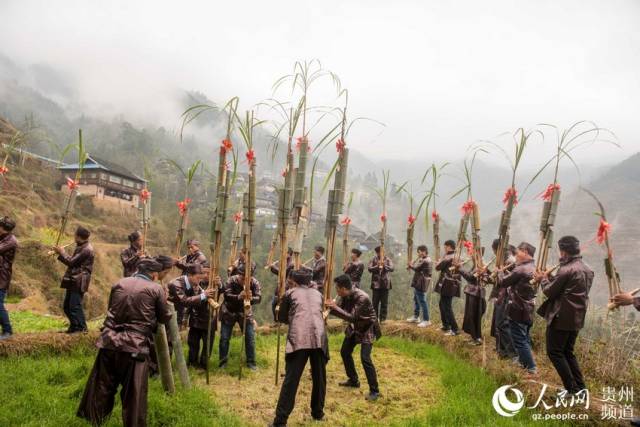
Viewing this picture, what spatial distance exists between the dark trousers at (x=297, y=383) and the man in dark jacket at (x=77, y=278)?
15.2ft

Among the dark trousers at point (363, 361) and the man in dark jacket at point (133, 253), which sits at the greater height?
the man in dark jacket at point (133, 253)

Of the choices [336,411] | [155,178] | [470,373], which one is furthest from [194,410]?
[155,178]

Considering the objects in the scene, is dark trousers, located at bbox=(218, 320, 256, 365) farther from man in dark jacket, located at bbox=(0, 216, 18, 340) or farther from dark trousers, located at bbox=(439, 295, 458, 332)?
dark trousers, located at bbox=(439, 295, 458, 332)

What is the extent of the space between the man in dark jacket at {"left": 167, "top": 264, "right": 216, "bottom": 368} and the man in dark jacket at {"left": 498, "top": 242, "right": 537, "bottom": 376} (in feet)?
16.4

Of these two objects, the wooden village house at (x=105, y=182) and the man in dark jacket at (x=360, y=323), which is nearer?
the man in dark jacket at (x=360, y=323)

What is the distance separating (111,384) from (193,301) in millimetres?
1944

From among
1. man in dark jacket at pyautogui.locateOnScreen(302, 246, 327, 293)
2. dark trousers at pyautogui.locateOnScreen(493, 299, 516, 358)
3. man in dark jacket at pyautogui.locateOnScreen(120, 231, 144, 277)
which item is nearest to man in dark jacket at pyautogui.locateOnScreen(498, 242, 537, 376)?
dark trousers at pyautogui.locateOnScreen(493, 299, 516, 358)

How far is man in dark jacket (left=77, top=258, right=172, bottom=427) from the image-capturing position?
4.31 meters

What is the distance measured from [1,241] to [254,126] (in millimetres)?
4904

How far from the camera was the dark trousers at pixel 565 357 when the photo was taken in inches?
210

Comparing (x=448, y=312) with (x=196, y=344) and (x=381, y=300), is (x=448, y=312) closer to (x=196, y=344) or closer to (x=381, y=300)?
(x=381, y=300)

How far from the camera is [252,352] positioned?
729cm

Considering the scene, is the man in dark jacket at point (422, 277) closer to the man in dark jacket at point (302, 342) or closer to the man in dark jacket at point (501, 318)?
the man in dark jacket at point (501, 318)

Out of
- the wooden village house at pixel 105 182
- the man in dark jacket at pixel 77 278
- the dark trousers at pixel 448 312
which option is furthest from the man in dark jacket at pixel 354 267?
the wooden village house at pixel 105 182
